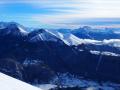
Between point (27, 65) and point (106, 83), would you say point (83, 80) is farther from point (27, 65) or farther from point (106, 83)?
point (27, 65)

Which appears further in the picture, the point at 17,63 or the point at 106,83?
the point at 17,63

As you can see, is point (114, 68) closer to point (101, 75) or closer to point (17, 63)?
point (101, 75)

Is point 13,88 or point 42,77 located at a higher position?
point 13,88

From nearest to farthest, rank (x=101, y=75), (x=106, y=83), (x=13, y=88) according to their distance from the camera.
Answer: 1. (x=13, y=88)
2. (x=106, y=83)
3. (x=101, y=75)

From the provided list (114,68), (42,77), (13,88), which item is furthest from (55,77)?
(13,88)

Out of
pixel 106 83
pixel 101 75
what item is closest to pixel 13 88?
pixel 106 83

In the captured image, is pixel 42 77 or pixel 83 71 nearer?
pixel 42 77

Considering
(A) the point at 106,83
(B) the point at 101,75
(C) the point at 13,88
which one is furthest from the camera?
(B) the point at 101,75

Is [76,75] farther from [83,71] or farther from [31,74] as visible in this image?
[31,74]

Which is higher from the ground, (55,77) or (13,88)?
(13,88)
